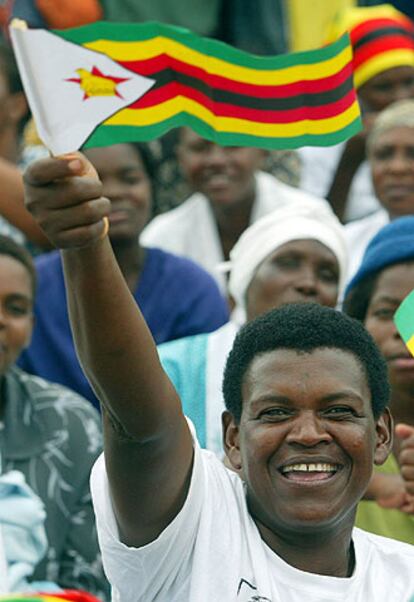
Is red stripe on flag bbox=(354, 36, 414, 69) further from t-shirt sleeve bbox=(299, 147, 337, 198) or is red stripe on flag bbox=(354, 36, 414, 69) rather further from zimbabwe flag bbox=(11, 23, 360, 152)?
zimbabwe flag bbox=(11, 23, 360, 152)

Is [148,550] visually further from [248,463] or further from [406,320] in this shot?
[406,320]

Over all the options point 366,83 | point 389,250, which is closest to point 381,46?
point 366,83

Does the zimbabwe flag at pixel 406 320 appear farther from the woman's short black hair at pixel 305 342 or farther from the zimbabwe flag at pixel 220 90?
the zimbabwe flag at pixel 220 90

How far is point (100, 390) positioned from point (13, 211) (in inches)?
132

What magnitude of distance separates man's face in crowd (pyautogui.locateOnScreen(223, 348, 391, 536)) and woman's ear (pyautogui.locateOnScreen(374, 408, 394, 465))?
95 mm

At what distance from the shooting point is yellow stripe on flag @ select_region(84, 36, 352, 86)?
13.0ft

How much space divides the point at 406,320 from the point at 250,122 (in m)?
0.65

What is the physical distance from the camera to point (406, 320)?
4047 millimetres

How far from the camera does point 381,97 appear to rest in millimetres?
7988

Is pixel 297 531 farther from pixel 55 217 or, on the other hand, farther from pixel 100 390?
pixel 55 217

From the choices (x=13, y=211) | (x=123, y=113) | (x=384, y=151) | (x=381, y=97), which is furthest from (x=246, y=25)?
(x=123, y=113)

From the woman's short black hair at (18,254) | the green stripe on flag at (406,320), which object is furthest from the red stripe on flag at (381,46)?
the green stripe on flag at (406,320)

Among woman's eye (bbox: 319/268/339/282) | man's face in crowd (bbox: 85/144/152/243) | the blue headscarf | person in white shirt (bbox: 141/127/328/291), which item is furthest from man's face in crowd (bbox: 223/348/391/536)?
person in white shirt (bbox: 141/127/328/291)

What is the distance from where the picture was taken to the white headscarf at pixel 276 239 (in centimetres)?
609
